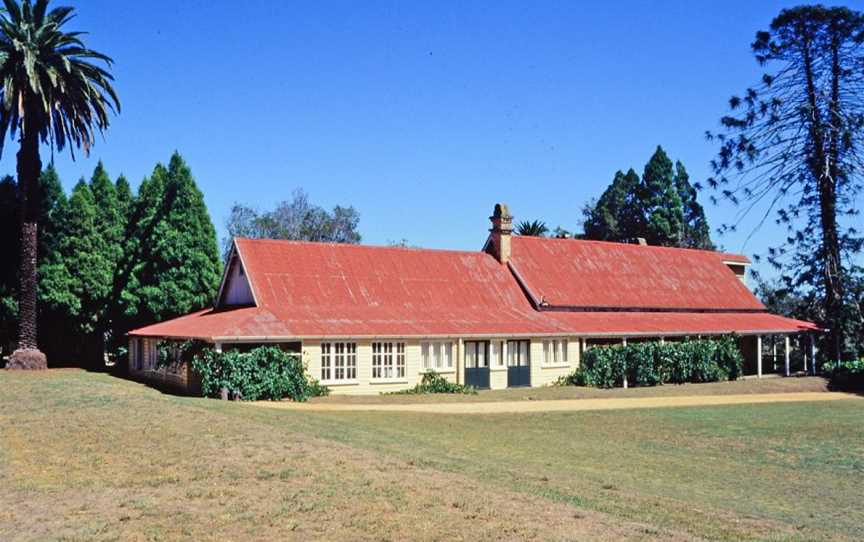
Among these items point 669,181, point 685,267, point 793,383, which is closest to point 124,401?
point 793,383

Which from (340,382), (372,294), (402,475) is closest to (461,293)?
(372,294)

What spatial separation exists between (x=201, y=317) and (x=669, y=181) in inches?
2163

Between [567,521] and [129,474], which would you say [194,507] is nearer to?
[129,474]

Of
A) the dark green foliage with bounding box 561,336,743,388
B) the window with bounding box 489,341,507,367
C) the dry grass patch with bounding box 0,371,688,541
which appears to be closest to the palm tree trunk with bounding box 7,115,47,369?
the window with bounding box 489,341,507,367

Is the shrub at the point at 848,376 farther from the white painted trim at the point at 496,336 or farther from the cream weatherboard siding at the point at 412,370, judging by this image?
the cream weatherboard siding at the point at 412,370

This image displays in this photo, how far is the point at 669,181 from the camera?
3187 inches

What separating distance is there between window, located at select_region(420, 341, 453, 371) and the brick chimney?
968 centimetres

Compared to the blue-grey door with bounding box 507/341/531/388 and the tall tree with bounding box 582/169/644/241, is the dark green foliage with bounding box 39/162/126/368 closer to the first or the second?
the blue-grey door with bounding box 507/341/531/388

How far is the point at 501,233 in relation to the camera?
42.8 meters

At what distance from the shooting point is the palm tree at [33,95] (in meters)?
36.2

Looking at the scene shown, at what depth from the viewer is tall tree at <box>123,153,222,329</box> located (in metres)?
42.2

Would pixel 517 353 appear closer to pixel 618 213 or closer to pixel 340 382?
pixel 340 382

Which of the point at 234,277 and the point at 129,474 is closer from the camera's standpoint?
the point at 129,474

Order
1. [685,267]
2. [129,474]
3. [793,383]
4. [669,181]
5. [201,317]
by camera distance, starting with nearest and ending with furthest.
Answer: [129,474]
[201,317]
[793,383]
[685,267]
[669,181]
